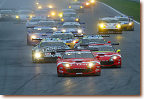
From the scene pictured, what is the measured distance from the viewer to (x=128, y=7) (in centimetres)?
8406

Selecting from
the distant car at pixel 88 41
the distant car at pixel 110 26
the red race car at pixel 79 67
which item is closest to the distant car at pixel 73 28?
the distant car at pixel 110 26

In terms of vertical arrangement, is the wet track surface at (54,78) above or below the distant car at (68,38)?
below

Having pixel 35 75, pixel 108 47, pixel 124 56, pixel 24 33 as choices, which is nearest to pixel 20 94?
pixel 35 75

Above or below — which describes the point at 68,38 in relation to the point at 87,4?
below

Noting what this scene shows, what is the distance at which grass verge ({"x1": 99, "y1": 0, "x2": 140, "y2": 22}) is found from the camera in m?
75.2

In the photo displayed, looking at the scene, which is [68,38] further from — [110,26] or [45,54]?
[110,26]

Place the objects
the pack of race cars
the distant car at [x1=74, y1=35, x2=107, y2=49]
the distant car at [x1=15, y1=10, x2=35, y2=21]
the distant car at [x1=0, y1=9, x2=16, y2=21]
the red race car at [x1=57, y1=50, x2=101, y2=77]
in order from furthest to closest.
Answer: the distant car at [x1=0, y1=9, x2=16, y2=21] < the distant car at [x1=15, y1=10, x2=35, y2=21] < the distant car at [x1=74, y1=35, x2=107, y2=49] < the pack of race cars < the red race car at [x1=57, y1=50, x2=101, y2=77]

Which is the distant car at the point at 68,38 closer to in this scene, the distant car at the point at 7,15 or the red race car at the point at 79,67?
the red race car at the point at 79,67

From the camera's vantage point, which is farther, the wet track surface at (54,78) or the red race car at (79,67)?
the red race car at (79,67)

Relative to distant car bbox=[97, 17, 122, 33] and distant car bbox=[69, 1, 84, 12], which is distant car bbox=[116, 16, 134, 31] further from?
distant car bbox=[69, 1, 84, 12]

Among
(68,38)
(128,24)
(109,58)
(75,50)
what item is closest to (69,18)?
(128,24)

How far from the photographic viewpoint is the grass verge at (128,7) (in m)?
75.2

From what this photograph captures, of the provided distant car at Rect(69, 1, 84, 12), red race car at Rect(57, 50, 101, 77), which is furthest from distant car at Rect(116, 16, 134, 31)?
red race car at Rect(57, 50, 101, 77)

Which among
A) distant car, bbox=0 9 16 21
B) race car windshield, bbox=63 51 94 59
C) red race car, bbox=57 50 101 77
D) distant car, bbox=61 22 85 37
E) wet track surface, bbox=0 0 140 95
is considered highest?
distant car, bbox=0 9 16 21
